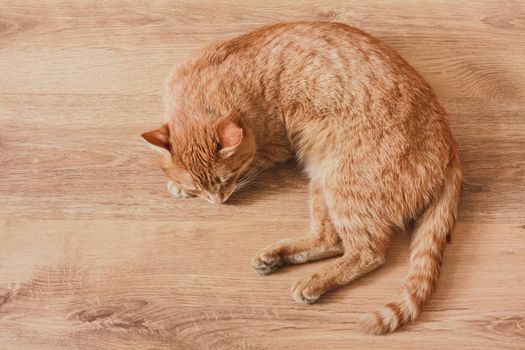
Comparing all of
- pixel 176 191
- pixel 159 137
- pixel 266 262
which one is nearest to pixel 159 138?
pixel 159 137

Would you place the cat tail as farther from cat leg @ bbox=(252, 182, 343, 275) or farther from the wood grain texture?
cat leg @ bbox=(252, 182, 343, 275)

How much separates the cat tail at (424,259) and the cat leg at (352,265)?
12 centimetres

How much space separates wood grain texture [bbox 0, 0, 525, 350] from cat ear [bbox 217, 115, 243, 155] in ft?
1.11

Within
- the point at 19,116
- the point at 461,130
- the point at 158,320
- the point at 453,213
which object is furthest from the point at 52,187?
the point at 461,130

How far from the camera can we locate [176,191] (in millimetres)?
1818

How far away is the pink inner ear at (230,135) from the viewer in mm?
1525

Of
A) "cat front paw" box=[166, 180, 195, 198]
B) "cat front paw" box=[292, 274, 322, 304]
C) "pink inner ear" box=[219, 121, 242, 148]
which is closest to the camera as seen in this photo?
"pink inner ear" box=[219, 121, 242, 148]

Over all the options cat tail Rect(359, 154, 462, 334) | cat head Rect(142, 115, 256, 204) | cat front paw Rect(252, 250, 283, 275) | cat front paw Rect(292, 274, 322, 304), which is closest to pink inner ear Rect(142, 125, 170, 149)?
cat head Rect(142, 115, 256, 204)

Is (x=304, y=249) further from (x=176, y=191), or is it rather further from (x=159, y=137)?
(x=159, y=137)

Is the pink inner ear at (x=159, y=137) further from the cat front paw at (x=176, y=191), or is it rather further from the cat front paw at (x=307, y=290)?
the cat front paw at (x=307, y=290)

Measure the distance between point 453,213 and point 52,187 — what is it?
1.46 metres

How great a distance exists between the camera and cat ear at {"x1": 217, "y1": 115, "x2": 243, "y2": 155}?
153cm

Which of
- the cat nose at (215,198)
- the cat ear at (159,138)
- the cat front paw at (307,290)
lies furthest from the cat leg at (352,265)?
the cat ear at (159,138)

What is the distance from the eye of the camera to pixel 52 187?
6.17 ft
